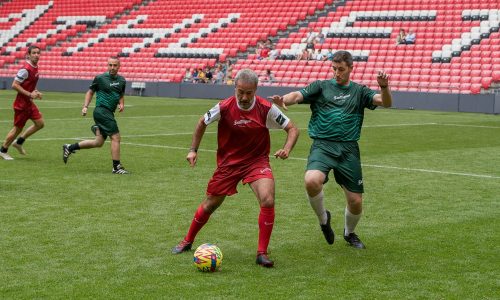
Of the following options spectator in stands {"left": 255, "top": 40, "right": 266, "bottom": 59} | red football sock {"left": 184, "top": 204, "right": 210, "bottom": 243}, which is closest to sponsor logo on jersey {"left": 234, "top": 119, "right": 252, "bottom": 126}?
red football sock {"left": 184, "top": 204, "right": 210, "bottom": 243}

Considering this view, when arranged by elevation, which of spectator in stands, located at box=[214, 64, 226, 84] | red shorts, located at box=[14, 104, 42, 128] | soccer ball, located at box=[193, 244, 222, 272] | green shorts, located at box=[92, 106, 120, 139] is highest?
soccer ball, located at box=[193, 244, 222, 272]

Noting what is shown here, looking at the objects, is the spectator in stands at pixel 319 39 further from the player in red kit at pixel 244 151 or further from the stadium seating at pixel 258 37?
the player in red kit at pixel 244 151

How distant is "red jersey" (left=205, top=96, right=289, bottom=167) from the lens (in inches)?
315

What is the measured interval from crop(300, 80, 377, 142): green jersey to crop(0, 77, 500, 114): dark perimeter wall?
24847mm

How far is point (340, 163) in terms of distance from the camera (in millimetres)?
8617

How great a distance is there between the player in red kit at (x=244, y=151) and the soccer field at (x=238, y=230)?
450 mm

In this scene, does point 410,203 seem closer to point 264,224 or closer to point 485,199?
point 485,199

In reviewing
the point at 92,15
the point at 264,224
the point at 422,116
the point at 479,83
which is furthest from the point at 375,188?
the point at 92,15

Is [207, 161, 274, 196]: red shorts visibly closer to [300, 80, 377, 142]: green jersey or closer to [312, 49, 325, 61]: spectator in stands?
[300, 80, 377, 142]: green jersey

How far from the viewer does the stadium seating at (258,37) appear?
1447 inches

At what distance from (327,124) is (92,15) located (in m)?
47.7

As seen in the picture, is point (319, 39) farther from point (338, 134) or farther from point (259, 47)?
point (338, 134)

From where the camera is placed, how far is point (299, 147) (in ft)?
62.7

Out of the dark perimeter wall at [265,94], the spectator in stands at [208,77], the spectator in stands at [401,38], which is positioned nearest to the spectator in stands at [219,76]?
the spectator in stands at [208,77]
